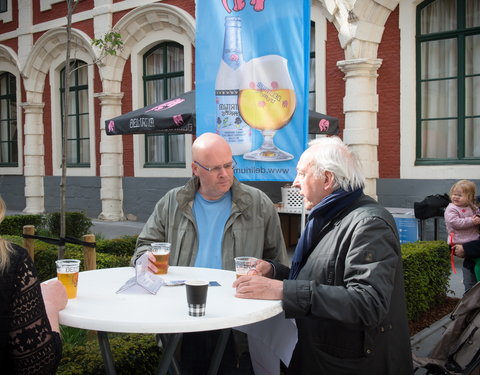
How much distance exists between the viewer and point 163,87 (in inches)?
546

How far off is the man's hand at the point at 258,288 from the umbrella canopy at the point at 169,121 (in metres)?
5.10

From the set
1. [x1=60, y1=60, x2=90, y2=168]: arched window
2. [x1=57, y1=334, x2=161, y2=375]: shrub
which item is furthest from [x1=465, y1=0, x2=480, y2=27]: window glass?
[x1=60, y1=60, x2=90, y2=168]: arched window

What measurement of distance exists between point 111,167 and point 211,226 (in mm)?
11455

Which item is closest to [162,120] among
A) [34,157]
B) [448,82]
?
[448,82]

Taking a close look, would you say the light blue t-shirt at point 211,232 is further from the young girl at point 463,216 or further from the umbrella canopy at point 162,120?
the umbrella canopy at point 162,120

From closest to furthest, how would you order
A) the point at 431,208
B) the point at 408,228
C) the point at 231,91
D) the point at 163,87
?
the point at 231,91 → the point at 431,208 → the point at 408,228 → the point at 163,87

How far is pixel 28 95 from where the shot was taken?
1647 cm

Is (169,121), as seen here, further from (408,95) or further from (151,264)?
(151,264)

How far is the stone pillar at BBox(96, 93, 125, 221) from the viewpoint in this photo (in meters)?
14.1

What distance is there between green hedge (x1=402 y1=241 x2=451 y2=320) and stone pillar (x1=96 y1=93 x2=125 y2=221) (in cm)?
953

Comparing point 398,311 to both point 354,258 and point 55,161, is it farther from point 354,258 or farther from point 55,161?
point 55,161

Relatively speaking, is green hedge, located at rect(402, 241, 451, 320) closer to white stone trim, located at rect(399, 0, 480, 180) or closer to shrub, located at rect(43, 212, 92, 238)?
white stone trim, located at rect(399, 0, 480, 180)

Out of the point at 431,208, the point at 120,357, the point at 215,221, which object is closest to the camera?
the point at 120,357

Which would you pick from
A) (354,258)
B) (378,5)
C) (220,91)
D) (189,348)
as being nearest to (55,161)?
(378,5)
